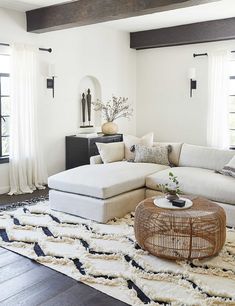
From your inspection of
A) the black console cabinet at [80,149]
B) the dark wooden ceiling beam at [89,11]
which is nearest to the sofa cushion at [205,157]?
the black console cabinet at [80,149]

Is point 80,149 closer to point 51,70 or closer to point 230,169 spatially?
point 51,70

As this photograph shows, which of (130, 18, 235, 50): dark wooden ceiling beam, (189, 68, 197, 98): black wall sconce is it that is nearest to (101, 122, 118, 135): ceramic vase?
(189, 68, 197, 98): black wall sconce

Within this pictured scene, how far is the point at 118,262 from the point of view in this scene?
2893 millimetres

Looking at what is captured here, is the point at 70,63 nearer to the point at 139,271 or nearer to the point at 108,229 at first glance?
the point at 108,229

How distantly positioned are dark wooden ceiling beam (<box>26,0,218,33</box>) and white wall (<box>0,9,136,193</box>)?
338 millimetres

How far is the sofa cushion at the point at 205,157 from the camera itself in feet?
14.9

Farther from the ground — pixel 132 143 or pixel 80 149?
pixel 132 143

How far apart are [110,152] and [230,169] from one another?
1683 millimetres

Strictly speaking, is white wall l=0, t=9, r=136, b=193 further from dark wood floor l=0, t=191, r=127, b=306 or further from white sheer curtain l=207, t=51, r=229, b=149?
dark wood floor l=0, t=191, r=127, b=306

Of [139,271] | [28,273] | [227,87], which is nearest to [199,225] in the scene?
[139,271]

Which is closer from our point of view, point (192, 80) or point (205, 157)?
point (205, 157)

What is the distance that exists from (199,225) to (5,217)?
2.16 meters

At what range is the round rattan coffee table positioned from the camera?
112 inches

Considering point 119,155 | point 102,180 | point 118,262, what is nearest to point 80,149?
point 119,155
